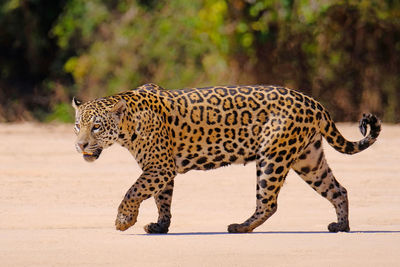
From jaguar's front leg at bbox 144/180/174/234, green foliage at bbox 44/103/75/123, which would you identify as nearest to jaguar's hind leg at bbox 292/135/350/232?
jaguar's front leg at bbox 144/180/174/234

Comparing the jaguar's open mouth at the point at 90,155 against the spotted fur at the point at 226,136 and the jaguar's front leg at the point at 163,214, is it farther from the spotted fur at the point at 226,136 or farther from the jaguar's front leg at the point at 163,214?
the jaguar's front leg at the point at 163,214

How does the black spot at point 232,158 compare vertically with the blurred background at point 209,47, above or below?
above

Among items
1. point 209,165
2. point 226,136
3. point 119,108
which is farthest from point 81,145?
point 226,136

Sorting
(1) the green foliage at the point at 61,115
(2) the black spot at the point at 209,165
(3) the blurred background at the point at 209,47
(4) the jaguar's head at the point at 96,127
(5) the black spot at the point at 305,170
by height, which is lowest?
(1) the green foliage at the point at 61,115

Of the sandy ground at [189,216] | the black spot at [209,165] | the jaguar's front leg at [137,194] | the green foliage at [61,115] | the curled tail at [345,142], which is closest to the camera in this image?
the sandy ground at [189,216]

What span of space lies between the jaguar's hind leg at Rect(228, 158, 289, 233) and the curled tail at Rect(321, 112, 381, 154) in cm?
57

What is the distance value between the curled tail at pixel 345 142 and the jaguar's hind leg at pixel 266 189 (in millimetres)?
573

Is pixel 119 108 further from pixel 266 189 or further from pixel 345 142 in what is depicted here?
pixel 345 142

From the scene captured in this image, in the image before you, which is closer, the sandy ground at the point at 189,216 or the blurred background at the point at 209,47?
the sandy ground at the point at 189,216

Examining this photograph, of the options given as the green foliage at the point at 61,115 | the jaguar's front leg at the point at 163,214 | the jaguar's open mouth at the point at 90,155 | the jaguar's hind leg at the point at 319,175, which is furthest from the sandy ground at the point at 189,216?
the green foliage at the point at 61,115

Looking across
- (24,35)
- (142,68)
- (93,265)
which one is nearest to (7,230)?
(93,265)

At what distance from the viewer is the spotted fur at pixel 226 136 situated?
9.26 meters

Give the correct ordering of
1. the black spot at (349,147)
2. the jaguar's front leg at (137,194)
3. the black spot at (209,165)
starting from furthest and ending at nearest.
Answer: the black spot at (349,147)
the black spot at (209,165)
the jaguar's front leg at (137,194)

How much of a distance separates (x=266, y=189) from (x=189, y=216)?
51.7 inches
